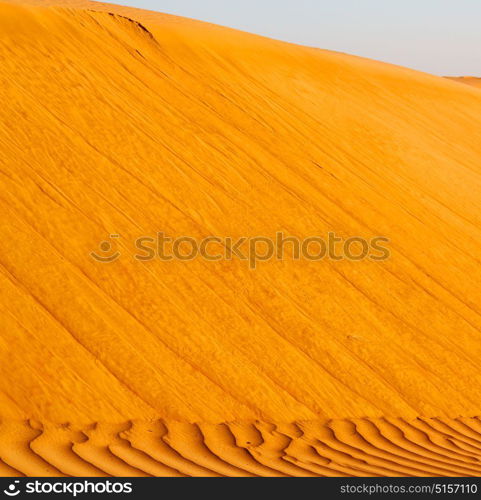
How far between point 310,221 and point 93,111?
2.99m

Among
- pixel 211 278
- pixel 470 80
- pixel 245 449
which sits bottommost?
pixel 245 449

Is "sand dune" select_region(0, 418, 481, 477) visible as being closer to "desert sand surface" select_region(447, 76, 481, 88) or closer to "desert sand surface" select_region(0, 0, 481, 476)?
"desert sand surface" select_region(0, 0, 481, 476)

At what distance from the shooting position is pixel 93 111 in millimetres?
9836

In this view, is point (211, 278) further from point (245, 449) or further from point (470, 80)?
point (470, 80)

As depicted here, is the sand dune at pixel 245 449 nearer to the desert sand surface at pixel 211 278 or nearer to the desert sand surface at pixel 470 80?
the desert sand surface at pixel 211 278

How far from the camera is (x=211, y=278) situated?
8219mm

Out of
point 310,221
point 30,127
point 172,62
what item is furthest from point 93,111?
point 310,221

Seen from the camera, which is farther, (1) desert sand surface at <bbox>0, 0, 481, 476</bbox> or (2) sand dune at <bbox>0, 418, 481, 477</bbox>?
(1) desert sand surface at <bbox>0, 0, 481, 476</bbox>

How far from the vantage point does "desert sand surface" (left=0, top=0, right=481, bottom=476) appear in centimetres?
618

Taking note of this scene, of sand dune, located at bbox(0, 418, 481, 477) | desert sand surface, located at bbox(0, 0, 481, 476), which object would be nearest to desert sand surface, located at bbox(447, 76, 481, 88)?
desert sand surface, located at bbox(0, 0, 481, 476)

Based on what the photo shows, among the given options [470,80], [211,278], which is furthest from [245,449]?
[470,80]

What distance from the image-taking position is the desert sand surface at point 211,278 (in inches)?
243

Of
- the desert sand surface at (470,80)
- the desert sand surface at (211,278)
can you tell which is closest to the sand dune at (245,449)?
the desert sand surface at (211,278)
